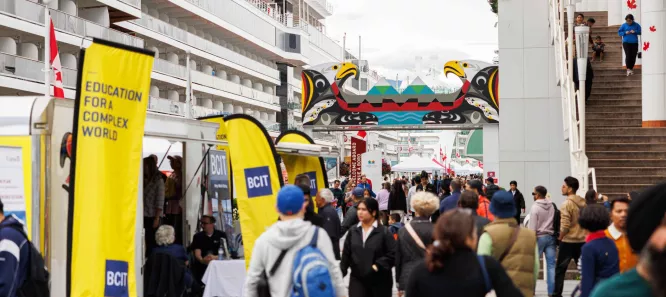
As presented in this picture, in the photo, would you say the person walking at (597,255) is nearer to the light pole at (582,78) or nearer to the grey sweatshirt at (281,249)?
the grey sweatshirt at (281,249)

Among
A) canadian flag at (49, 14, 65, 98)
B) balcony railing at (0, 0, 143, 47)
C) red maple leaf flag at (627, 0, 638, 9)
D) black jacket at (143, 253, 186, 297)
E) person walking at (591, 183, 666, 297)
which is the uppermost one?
balcony railing at (0, 0, 143, 47)

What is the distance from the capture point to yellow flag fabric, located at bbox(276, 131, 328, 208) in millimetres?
16984

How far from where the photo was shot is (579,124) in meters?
18.0

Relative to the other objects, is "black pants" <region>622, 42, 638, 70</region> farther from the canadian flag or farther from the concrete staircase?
the canadian flag

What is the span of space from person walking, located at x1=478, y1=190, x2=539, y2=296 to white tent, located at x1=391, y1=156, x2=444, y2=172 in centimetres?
4324

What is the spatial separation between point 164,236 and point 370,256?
3132mm

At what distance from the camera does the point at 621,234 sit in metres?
7.73

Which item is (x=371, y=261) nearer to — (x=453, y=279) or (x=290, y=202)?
(x=290, y=202)

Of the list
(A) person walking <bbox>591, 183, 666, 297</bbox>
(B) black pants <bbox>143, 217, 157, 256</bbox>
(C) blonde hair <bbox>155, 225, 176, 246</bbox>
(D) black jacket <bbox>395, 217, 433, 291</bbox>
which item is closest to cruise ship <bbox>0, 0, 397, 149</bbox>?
(B) black pants <bbox>143, 217, 157, 256</bbox>

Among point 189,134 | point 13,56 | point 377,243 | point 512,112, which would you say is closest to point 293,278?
point 377,243

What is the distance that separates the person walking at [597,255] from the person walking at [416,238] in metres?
1.42

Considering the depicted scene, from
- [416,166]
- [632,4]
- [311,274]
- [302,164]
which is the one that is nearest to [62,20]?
[416,166]

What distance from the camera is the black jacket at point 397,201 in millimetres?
23484

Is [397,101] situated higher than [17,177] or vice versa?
[397,101]
